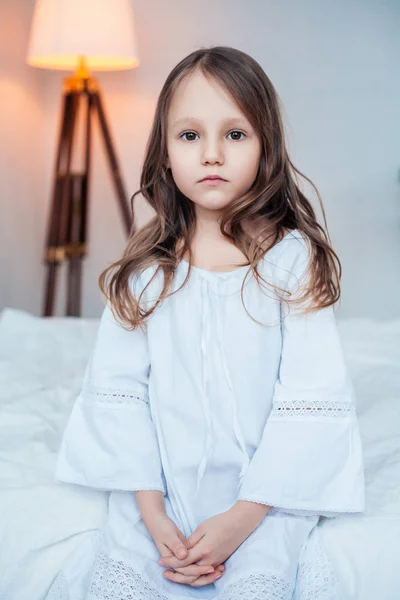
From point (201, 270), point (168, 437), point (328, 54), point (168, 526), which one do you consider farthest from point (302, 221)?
point (328, 54)

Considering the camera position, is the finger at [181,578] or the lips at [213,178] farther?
the lips at [213,178]

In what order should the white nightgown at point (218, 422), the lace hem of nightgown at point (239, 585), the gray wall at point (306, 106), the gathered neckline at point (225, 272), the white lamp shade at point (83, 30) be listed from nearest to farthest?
the lace hem of nightgown at point (239, 585)
the white nightgown at point (218, 422)
the gathered neckline at point (225, 272)
the white lamp shade at point (83, 30)
the gray wall at point (306, 106)

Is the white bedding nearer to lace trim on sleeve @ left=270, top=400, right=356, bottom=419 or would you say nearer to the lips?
lace trim on sleeve @ left=270, top=400, right=356, bottom=419

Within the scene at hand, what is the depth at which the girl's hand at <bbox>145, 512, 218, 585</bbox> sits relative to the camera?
1.07 m

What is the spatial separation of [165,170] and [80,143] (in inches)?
100

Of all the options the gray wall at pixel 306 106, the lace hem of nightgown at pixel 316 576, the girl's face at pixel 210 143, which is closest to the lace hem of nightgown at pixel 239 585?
the lace hem of nightgown at pixel 316 576

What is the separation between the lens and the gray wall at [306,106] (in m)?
3.52

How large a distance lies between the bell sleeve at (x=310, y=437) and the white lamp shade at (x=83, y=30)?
201 centimetres

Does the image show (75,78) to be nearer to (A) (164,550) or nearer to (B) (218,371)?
(B) (218,371)

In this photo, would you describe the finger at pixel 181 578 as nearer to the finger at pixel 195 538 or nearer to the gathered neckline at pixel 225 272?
the finger at pixel 195 538

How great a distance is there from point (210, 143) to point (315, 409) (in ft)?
1.33

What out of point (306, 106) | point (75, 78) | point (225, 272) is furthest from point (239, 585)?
point (306, 106)

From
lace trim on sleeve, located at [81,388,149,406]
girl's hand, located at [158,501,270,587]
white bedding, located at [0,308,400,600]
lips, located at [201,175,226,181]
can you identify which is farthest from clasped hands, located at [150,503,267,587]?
lips, located at [201,175,226,181]

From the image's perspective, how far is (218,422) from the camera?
1.23 meters
